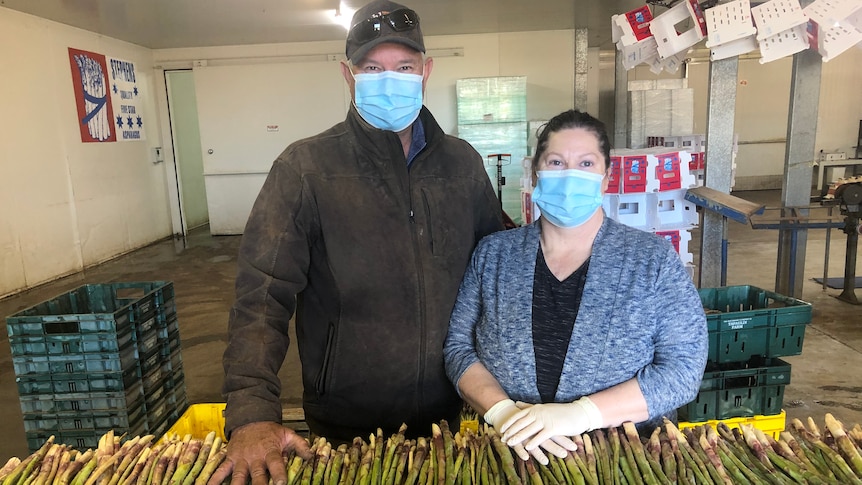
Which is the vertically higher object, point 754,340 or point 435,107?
point 435,107

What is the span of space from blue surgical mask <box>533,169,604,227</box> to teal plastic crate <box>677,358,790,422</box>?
1.47 m

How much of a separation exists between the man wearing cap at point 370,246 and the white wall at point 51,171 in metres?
5.79

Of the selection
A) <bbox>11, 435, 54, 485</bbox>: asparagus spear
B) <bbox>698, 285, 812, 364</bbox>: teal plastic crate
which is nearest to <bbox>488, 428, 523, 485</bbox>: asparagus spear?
<bbox>11, 435, 54, 485</bbox>: asparagus spear

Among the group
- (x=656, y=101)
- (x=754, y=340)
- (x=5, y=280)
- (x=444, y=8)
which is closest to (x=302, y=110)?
(x=444, y=8)

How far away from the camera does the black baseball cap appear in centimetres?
151

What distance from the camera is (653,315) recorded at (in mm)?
1374

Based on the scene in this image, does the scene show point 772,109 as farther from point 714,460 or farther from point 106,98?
point 714,460

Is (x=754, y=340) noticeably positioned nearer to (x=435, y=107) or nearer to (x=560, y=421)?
(x=560, y=421)

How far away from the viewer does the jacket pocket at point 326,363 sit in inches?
62.0

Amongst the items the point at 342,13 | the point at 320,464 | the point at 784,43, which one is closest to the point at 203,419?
the point at 320,464

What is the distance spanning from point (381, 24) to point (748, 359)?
221cm

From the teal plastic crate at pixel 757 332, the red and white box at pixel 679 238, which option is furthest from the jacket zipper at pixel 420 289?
the red and white box at pixel 679 238

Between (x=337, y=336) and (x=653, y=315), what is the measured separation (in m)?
0.81

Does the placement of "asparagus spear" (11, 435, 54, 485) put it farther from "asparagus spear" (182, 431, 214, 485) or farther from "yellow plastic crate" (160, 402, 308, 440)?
"yellow plastic crate" (160, 402, 308, 440)
